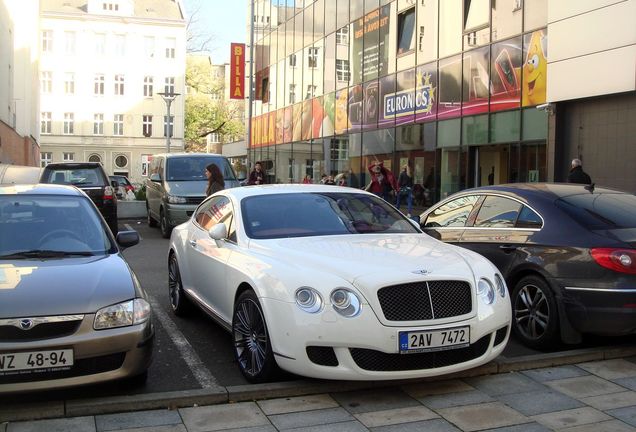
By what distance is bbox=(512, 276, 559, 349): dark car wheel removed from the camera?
17.6 ft

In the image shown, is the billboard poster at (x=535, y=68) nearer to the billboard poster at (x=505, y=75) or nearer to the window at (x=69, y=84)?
the billboard poster at (x=505, y=75)

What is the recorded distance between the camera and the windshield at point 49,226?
496cm

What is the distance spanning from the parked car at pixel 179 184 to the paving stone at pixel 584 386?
10027mm

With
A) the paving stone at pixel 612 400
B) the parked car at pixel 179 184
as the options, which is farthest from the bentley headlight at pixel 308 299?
the parked car at pixel 179 184

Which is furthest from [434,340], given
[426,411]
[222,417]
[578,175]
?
[578,175]

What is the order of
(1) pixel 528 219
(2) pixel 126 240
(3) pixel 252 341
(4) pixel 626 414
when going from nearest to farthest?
(4) pixel 626 414, (3) pixel 252 341, (2) pixel 126 240, (1) pixel 528 219

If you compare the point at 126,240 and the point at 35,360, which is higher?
the point at 126,240

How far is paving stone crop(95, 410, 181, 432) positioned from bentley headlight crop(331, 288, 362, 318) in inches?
47.0

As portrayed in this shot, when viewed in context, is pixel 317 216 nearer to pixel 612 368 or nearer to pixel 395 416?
pixel 395 416

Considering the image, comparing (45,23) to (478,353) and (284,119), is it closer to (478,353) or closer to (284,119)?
(284,119)

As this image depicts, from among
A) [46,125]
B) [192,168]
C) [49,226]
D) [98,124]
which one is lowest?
[49,226]

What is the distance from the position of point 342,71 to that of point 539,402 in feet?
71.4

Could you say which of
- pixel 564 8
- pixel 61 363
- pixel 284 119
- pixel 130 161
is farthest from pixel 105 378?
pixel 130 161

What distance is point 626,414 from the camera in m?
4.10
